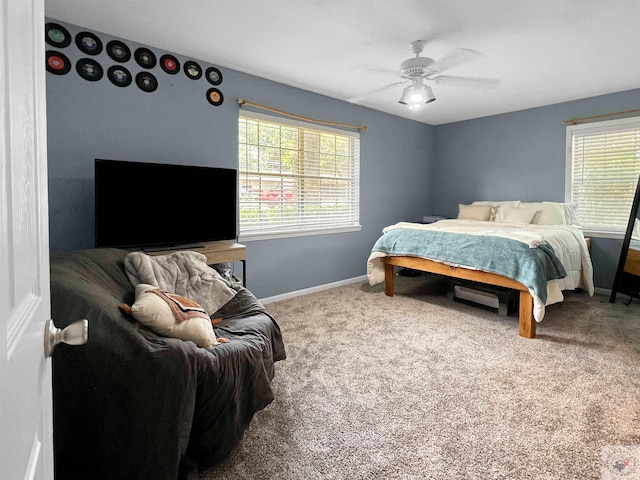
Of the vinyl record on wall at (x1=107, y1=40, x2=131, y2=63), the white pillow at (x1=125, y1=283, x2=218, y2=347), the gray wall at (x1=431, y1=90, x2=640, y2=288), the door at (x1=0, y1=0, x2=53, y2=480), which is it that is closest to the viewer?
the door at (x1=0, y1=0, x2=53, y2=480)

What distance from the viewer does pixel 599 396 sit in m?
2.16

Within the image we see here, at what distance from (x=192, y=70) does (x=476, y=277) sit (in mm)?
3174

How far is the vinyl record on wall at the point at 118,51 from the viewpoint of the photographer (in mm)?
2902

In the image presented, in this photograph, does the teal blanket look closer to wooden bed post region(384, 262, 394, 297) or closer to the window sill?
wooden bed post region(384, 262, 394, 297)

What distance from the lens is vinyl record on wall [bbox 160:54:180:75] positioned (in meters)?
3.18

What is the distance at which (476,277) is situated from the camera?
3393mm

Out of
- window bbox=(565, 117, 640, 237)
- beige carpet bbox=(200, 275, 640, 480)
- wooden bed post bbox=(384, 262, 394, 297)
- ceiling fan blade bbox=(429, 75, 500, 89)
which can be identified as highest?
ceiling fan blade bbox=(429, 75, 500, 89)

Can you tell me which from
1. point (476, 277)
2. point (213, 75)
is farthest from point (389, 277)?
point (213, 75)

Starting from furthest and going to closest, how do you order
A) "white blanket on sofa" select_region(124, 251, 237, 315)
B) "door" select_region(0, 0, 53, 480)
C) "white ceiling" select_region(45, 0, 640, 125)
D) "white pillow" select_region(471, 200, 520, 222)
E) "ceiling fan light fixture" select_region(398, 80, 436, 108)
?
"white pillow" select_region(471, 200, 520, 222) < "ceiling fan light fixture" select_region(398, 80, 436, 108) < "white ceiling" select_region(45, 0, 640, 125) < "white blanket on sofa" select_region(124, 251, 237, 315) < "door" select_region(0, 0, 53, 480)

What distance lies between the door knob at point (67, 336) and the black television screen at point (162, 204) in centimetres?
233

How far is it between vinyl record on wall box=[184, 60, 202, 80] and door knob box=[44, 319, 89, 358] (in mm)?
3237

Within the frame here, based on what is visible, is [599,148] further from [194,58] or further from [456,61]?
[194,58]

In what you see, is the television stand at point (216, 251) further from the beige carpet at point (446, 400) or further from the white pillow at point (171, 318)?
the white pillow at point (171, 318)

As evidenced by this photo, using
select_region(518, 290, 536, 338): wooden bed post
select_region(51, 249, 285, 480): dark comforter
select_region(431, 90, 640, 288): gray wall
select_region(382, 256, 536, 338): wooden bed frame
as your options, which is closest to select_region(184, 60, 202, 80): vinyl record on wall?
select_region(51, 249, 285, 480): dark comforter
